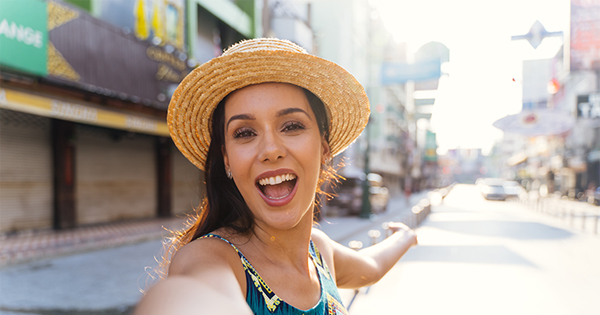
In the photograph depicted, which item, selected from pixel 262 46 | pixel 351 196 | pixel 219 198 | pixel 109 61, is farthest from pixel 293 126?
pixel 351 196

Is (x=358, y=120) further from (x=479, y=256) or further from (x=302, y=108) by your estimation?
(x=479, y=256)

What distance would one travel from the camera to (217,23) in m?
18.1

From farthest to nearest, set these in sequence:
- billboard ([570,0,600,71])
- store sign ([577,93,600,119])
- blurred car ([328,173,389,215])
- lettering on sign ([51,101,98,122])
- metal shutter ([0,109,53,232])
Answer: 1. store sign ([577,93,600,119])
2. blurred car ([328,173,389,215])
3. billboard ([570,0,600,71])
4. metal shutter ([0,109,53,232])
5. lettering on sign ([51,101,98,122])

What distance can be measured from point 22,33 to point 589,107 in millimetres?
22893

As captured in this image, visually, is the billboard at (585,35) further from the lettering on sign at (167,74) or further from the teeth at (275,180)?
the teeth at (275,180)

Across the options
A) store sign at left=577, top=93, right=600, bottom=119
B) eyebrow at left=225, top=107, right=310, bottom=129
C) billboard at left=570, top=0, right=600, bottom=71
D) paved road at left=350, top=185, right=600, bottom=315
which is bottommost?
paved road at left=350, top=185, right=600, bottom=315

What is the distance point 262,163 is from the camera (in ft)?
4.49

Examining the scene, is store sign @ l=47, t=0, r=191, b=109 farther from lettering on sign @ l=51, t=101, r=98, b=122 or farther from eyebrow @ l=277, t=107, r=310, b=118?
eyebrow @ l=277, t=107, r=310, b=118

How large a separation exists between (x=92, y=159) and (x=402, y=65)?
10.7 metres

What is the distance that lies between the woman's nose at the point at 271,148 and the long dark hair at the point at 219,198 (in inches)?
10.1

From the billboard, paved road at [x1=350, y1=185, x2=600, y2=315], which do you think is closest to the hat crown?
paved road at [x1=350, y1=185, x2=600, y2=315]

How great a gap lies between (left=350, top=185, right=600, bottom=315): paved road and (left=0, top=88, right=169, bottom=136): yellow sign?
5427 mm

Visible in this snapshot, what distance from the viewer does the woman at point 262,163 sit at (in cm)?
128

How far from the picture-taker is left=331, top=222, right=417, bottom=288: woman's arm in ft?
6.71
